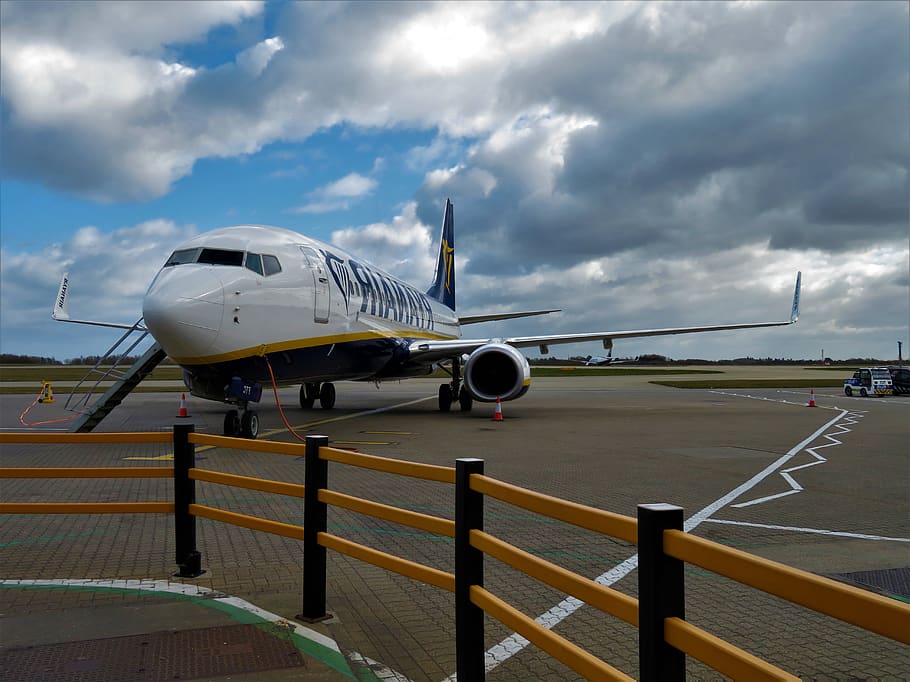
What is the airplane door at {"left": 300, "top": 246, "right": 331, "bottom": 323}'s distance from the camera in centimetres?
1374

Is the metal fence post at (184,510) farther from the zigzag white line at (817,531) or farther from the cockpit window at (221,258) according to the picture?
the cockpit window at (221,258)

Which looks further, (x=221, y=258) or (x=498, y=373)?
(x=498, y=373)

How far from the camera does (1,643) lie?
371 centimetres

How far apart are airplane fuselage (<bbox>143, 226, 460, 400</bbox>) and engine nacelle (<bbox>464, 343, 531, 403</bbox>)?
2.61 meters

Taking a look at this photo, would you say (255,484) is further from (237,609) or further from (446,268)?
(446,268)

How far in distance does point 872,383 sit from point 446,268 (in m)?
18.9

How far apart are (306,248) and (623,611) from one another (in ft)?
41.1

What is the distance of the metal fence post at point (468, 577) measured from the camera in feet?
10.2

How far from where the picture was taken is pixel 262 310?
12.2 metres

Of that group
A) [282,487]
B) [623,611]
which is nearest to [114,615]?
[282,487]

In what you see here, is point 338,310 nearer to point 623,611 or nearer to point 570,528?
point 570,528

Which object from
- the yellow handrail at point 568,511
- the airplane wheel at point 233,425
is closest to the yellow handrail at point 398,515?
the yellow handrail at point 568,511

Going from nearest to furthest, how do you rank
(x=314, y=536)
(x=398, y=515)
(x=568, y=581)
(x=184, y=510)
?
(x=568, y=581) < (x=398, y=515) < (x=314, y=536) < (x=184, y=510)

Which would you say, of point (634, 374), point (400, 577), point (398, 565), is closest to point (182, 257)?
point (400, 577)
